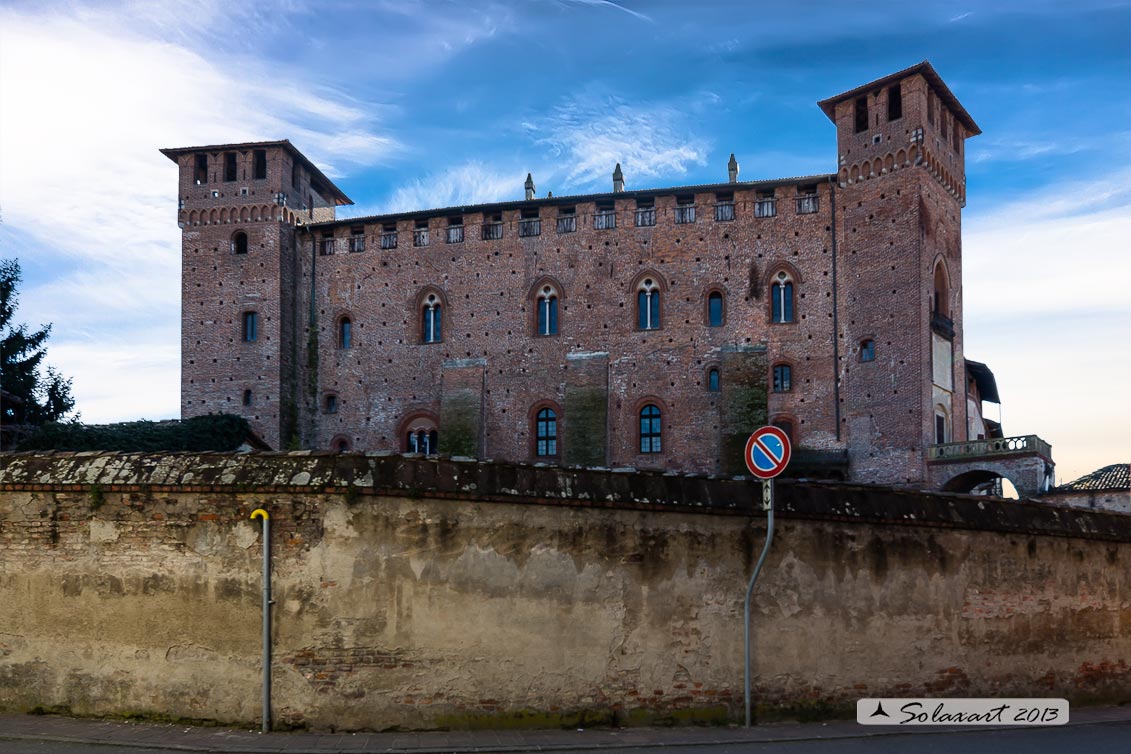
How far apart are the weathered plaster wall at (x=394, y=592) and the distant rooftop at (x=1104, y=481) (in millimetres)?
22326

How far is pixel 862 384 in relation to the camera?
3412 cm

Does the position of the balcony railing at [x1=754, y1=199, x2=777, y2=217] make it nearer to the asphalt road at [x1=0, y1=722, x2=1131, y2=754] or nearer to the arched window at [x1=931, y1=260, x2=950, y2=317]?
the arched window at [x1=931, y1=260, x2=950, y2=317]

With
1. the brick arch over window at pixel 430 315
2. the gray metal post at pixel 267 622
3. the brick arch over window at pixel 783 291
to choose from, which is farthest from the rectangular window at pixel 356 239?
the gray metal post at pixel 267 622

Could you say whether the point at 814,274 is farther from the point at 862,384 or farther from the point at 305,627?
the point at 305,627

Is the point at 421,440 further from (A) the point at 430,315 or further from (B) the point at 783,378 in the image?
(B) the point at 783,378

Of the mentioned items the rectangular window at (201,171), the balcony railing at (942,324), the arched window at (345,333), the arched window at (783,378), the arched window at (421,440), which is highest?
the rectangular window at (201,171)

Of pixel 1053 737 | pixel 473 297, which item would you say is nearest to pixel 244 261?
pixel 473 297

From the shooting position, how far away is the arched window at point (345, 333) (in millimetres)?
40312

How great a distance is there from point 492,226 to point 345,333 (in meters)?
6.85

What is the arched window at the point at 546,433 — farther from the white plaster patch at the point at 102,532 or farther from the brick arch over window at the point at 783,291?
the white plaster patch at the point at 102,532

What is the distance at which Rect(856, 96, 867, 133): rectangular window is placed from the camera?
35.9 m

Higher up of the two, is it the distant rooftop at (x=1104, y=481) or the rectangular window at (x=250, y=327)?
the rectangular window at (x=250, y=327)

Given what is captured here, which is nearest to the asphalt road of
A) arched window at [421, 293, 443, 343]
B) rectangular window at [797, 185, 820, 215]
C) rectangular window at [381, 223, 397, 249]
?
rectangular window at [797, 185, 820, 215]

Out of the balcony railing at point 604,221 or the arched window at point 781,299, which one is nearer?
the arched window at point 781,299
